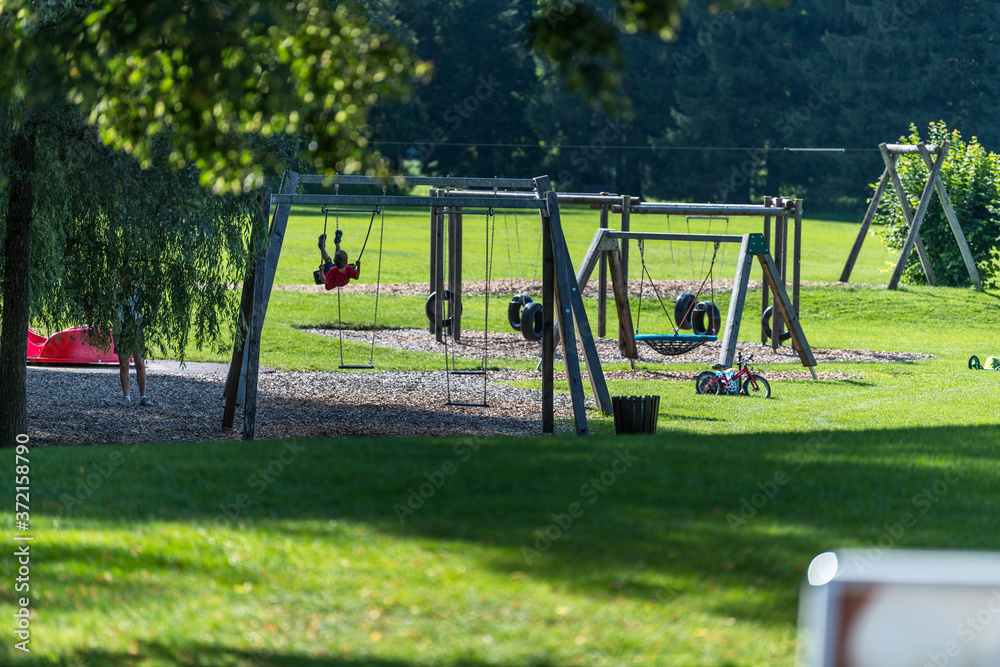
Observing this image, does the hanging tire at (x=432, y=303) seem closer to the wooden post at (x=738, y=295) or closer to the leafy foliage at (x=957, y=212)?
the wooden post at (x=738, y=295)

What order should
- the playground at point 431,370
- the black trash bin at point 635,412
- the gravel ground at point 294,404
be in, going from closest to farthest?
the black trash bin at point 635,412
the gravel ground at point 294,404
the playground at point 431,370

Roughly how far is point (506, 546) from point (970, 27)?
65.7m

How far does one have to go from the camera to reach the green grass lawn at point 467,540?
4531 millimetres

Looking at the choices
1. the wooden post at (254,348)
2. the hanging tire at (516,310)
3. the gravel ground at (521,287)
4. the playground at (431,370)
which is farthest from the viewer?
the gravel ground at (521,287)

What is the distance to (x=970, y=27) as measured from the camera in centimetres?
6316

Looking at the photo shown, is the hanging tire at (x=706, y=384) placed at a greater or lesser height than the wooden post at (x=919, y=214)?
lesser

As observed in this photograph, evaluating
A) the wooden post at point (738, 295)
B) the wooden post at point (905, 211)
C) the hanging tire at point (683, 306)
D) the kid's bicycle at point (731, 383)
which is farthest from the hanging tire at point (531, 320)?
the wooden post at point (905, 211)

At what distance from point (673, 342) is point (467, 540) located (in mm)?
10581

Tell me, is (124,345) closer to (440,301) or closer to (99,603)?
(99,603)

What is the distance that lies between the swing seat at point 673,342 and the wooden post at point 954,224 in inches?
446

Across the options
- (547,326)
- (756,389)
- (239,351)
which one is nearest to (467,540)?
(547,326)

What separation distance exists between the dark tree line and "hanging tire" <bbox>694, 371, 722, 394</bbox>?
47.9 metres

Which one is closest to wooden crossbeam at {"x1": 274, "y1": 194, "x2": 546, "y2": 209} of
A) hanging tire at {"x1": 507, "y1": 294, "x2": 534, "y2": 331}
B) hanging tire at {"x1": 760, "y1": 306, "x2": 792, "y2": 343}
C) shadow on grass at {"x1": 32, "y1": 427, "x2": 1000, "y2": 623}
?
shadow on grass at {"x1": 32, "y1": 427, "x2": 1000, "y2": 623}

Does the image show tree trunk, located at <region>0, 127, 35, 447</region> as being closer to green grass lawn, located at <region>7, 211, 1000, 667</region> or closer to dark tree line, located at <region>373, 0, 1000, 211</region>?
green grass lawn, located at <region>7, 211, 1000, 667</region>
